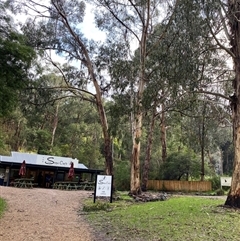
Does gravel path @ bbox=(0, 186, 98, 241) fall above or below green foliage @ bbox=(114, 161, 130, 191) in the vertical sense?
below

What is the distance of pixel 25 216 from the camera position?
27.3 feet

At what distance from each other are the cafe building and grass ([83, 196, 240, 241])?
1304 centimetres

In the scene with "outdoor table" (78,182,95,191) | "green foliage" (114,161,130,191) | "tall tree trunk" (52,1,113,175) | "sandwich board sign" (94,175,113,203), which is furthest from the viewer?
"green foliage" (114,161,130,191)

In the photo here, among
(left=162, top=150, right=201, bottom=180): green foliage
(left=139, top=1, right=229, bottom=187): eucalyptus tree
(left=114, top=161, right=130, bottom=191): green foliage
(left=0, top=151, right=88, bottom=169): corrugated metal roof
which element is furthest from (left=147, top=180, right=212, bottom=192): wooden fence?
(left=139, top=1, right=229, bottom=187): eucalyptus tree

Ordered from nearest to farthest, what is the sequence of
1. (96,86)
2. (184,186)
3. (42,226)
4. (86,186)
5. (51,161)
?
(42,226) < (96,86) < (86,186) < (51,161) < (184,186)

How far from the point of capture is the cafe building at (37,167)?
20.6 metres

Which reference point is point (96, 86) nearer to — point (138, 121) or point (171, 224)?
point (138, 121)

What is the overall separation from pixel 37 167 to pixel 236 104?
51.8 feet

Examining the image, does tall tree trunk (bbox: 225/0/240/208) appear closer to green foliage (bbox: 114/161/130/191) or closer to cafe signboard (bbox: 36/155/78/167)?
green foliage (bbox: 114/161/130/191)

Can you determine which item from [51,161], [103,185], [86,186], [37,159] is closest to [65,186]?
[86,186]

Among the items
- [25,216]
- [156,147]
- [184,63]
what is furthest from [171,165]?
[25,216]

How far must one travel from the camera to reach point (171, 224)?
6.72 m

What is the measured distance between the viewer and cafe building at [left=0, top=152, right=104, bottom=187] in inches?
811

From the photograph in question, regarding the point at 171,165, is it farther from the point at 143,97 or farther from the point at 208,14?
the point at 208,14
